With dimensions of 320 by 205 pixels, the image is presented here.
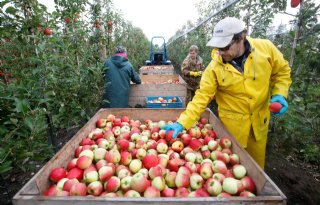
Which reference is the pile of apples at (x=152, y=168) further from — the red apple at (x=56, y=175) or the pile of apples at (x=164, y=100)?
the pile of apples at (x=164, y=100)

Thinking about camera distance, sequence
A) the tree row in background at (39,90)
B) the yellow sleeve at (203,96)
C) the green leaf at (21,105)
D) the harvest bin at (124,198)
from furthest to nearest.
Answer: the yellow sleeve at (203,96)
the tree row in background at (39,90)
the green leaf at (21,105)
the harvest bin at (124,198)

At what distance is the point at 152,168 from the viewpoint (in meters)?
1.69

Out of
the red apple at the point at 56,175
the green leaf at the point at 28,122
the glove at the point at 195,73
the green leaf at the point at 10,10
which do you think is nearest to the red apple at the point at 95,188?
the red apple at the point at 56,175

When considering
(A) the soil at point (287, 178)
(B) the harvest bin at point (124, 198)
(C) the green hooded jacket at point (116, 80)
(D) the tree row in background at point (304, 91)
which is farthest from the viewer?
(C) the green hooded jacket at point (116, 80)

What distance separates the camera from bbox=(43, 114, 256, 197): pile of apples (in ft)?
4.91

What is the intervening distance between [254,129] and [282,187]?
115cm

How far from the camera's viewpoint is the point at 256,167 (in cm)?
150

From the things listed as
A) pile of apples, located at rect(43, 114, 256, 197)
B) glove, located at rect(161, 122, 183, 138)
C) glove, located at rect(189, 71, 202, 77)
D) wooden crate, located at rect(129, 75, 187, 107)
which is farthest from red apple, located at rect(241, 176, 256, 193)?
glove, located at rect(189, 71, 202, 77)

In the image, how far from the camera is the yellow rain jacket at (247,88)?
214 centimetres

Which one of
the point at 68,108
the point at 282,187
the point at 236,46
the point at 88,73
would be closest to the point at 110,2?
the point at 88,73

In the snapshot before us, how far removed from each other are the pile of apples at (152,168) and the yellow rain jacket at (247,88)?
0.84 feet

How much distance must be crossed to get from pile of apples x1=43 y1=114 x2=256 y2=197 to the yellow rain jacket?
26cm

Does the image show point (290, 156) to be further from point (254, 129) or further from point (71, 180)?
point (71, 180)

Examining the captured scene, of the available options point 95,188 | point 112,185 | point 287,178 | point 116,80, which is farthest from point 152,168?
point 116,80
